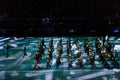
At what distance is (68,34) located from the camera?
67.4 feet

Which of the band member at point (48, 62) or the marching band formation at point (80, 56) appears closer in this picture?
the band member at point (48, 62)

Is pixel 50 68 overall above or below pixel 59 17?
below

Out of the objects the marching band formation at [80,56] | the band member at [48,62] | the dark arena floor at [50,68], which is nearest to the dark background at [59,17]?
the dark arena floor at [50,68]

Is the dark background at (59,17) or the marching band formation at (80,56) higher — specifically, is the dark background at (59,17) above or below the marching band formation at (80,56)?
above

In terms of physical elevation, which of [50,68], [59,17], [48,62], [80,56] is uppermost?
[59,17]

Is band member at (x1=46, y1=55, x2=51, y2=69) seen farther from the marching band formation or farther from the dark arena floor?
the dark arena floor

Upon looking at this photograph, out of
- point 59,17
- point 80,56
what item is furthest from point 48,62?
point 59,17

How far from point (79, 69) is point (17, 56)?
4.36m

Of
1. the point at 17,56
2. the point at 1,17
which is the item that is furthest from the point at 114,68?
the point at 1,17

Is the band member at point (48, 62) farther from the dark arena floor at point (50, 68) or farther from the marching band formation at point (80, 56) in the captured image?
the dark arena floor at point (50, 68)

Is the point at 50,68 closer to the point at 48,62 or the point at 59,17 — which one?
the point at 48,62

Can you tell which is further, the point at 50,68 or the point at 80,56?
the point at 80,56

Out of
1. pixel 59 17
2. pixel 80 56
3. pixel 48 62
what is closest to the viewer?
pixel 48 62

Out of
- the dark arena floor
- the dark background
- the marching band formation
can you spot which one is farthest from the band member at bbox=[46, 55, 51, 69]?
the dark background
